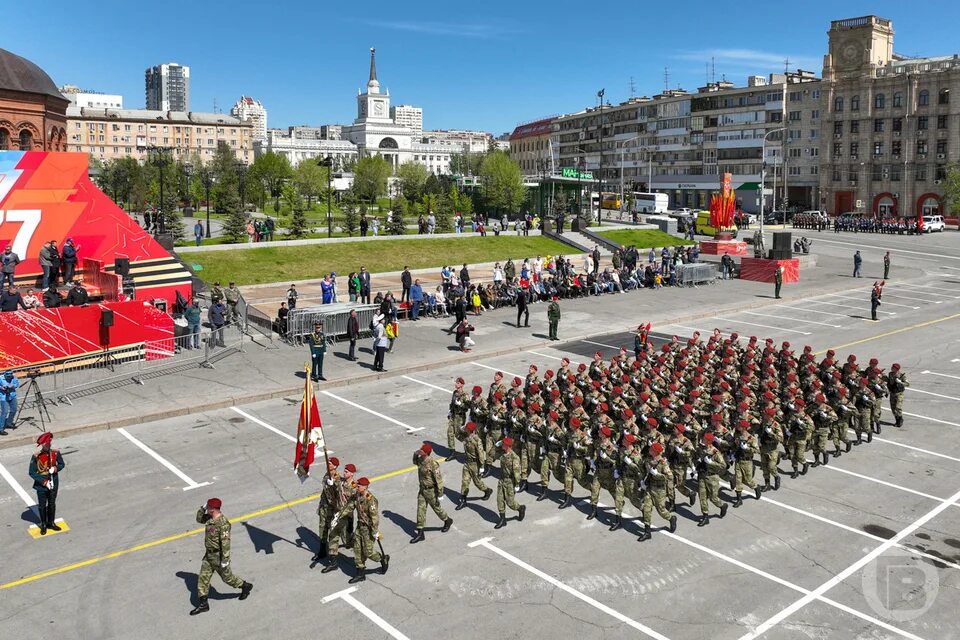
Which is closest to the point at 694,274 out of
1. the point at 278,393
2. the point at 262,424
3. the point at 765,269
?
the point at 765,269

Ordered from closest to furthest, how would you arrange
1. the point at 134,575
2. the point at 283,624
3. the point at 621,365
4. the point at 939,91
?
the point at 283,624, the point at 134,575, the point at 621,365, the point at 939,91

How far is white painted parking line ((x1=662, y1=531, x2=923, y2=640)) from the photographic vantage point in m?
10.1

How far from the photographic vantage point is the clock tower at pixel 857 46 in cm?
8931

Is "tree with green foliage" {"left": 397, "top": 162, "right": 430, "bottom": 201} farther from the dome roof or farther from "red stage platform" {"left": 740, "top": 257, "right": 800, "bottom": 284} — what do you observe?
the dome roof

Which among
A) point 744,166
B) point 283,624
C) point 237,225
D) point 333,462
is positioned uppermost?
point 744,166

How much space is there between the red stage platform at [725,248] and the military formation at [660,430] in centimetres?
3656

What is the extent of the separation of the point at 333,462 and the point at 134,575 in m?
3.10

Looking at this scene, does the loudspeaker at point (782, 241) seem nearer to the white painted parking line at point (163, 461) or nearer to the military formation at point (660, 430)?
the military formation at point (660, 430)

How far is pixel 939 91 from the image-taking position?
83938mm

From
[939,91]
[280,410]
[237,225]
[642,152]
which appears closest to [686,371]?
[280,410]

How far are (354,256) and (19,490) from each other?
31.2 meters

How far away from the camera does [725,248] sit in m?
54.8

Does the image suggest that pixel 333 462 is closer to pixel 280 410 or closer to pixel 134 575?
pixel 134 575

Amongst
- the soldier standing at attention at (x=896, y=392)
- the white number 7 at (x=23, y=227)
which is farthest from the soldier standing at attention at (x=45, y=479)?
the soldier standing at attention at (x=896, y=392)
